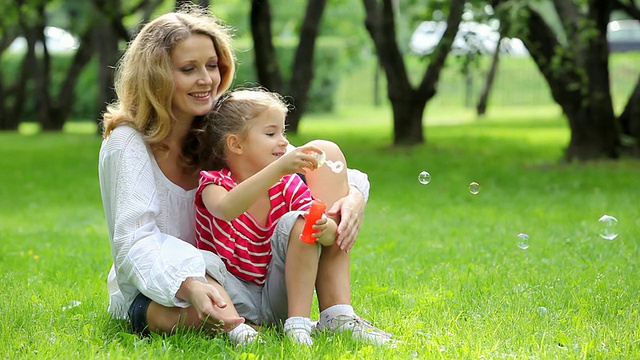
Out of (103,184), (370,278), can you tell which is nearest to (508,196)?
(370,278)

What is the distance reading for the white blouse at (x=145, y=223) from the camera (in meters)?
3.29

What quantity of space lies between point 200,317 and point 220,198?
42cm

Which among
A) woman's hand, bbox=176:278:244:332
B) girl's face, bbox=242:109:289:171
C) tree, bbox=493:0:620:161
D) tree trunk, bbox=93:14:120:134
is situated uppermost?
girl's face, bbox=242:109:289:171

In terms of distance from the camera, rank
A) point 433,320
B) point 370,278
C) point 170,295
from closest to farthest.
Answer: point 170,295, point 433,320, point 370,278

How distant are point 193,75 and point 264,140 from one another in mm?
384

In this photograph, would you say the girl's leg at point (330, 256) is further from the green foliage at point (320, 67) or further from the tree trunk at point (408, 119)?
the green foliage at point (320, 67)

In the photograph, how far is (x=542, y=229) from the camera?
6711mm

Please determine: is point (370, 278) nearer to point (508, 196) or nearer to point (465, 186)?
point (508, 196)

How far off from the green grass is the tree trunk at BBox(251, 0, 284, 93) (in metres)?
4.88

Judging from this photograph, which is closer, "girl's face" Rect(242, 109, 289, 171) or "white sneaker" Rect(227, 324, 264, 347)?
"white sneaker" Rect(227, 324, 264, 347)

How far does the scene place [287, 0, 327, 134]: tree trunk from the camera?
50.7ft

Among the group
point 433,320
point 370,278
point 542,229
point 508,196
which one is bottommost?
point 508,196

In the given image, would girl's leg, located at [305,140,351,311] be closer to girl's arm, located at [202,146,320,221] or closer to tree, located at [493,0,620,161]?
girl's arm, located at [202,146,320,221]

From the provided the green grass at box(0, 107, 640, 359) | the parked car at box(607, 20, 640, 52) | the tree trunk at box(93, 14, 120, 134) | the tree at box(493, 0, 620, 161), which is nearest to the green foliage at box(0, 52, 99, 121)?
the tree trunk at box(93, 14, 120, 134)
